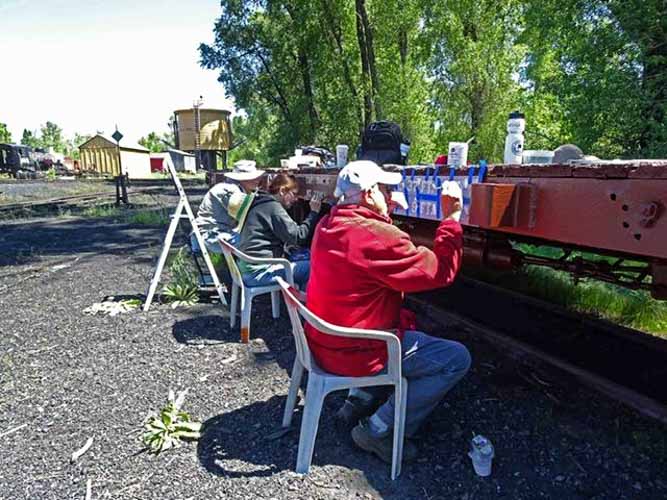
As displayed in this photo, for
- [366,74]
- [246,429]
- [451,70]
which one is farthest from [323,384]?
[451,70]

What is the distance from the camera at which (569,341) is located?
418 centimetres

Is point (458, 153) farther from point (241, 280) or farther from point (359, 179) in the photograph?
point (241, 280)

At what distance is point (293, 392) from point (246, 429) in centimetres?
38

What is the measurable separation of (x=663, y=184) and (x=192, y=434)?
107 inches

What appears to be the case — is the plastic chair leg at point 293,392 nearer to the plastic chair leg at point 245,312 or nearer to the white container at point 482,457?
the white container at point 482,457

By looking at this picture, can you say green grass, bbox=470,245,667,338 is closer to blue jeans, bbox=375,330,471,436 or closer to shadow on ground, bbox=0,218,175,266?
blue jeans, bbox=375,330,471,436

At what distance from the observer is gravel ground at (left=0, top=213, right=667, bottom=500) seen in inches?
99.2

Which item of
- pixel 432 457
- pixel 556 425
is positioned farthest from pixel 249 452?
pixel 556 425

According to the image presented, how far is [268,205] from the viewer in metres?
4.49

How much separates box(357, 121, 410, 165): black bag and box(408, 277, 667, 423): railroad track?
1630 millimetres

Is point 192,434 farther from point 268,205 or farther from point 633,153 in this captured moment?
point 633,153

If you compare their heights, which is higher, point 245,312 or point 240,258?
point 240,258

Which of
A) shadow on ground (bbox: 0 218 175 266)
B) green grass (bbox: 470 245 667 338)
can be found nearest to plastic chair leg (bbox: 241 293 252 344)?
green grass (bbox: 470 245 667 338)

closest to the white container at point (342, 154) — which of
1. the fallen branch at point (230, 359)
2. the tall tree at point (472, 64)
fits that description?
the fallen branch at point (230, 359)
